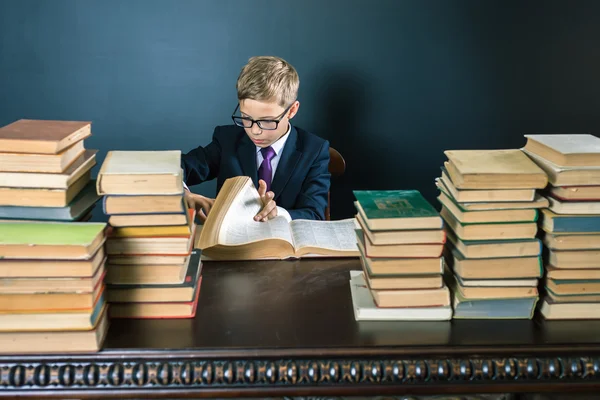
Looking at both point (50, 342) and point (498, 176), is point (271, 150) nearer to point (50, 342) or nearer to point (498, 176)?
point (498, 176)

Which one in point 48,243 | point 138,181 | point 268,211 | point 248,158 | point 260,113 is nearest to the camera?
point 48,243

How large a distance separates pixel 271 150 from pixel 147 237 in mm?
1474

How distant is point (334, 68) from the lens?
3.27m

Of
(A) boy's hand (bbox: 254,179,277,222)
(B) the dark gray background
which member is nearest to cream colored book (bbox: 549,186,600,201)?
(A) boy's hand (bbox: 254,179,277,222)

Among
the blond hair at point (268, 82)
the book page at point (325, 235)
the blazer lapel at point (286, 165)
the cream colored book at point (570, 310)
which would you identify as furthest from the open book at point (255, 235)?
the blazer lapel at point (286, 165)

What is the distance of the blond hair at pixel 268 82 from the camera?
2484 millimetres

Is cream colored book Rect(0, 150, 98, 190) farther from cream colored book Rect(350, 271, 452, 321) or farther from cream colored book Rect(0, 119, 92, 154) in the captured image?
cream colored book Rect(350, 271, 452, 321)

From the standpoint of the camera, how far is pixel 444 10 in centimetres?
323

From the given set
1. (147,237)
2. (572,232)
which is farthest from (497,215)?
(147,237)

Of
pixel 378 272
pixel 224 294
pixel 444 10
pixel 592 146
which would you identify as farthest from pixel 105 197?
pixel 444 10

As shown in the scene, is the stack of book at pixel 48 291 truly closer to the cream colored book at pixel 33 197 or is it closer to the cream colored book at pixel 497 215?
the cream colored book at pixel 33 197

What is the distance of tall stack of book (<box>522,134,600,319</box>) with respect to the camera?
4.25 ft

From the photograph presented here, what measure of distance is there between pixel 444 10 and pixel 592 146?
205 cm

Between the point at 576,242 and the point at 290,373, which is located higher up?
the point at 576,242
